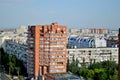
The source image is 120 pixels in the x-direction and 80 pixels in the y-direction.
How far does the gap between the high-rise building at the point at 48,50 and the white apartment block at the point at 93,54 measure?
241cm

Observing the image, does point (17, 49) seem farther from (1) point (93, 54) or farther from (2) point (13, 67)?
(1) point (93, 54)

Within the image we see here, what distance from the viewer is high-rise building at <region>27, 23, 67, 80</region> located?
694cm

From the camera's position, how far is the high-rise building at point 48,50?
6.94 m

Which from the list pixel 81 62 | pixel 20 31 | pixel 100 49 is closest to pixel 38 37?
pixel 81 62

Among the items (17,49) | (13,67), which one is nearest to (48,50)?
(13,67)

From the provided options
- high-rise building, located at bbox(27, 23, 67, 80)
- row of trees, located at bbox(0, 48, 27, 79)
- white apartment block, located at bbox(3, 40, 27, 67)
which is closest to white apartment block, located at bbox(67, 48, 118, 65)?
white apartment block, located at bbox(3, 40, 27, 67)

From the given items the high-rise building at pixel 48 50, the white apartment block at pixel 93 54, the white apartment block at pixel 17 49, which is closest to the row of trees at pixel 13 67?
the white apartment block at pixel 17 49

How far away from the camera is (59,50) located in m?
6.96

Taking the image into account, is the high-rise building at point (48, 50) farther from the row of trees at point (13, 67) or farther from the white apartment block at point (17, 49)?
the white apartment block at point (17, 49)

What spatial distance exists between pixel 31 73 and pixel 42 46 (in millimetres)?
704

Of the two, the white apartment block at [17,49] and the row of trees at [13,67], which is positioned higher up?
the white apartment block at [17,49]

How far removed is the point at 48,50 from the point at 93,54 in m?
3.00

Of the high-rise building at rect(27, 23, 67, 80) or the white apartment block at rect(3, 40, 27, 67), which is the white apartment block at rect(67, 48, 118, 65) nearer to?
the white apartment block at rect(3, 40, 27, 67)

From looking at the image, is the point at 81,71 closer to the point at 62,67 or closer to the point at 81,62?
the point at 62,67
